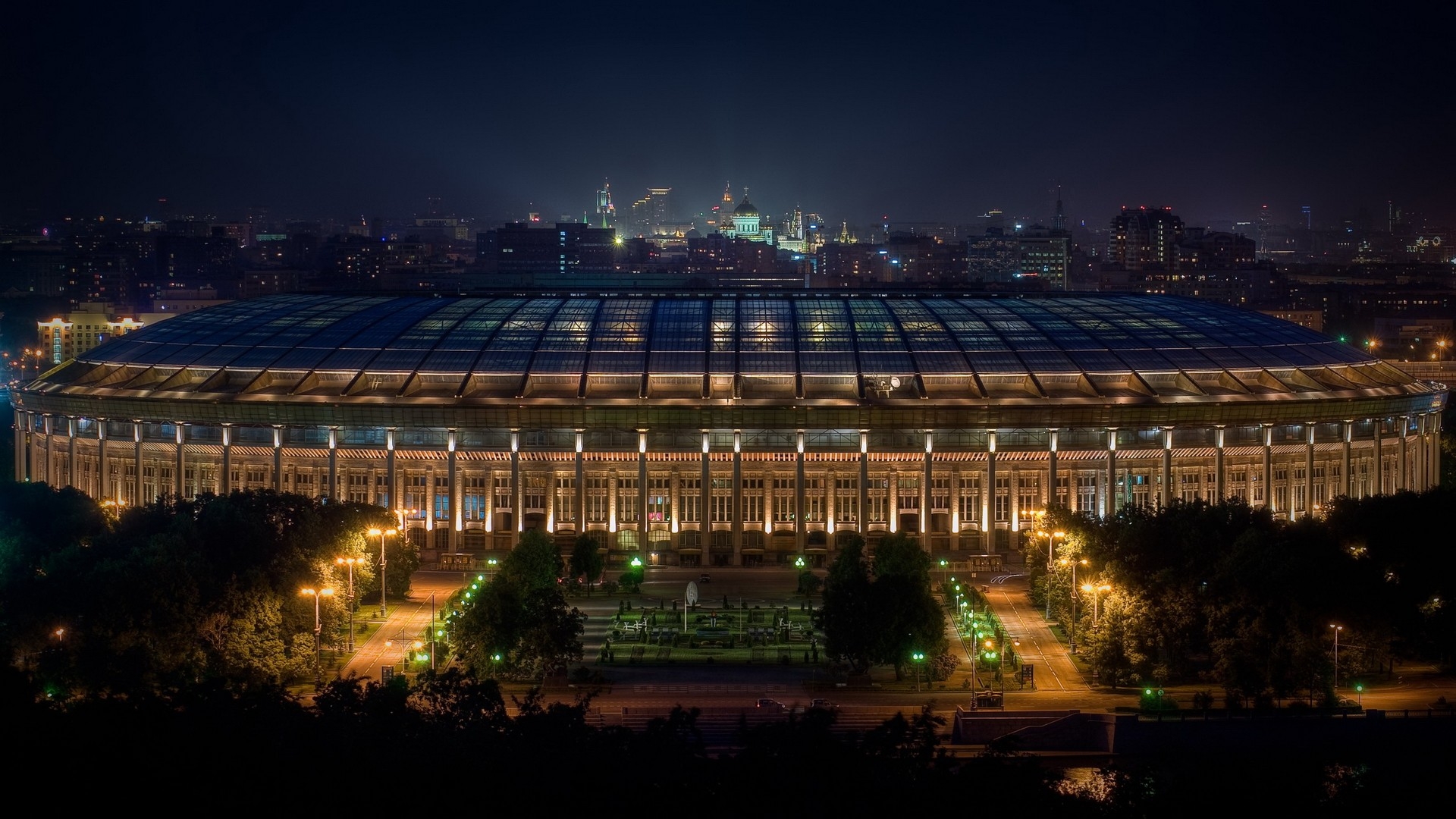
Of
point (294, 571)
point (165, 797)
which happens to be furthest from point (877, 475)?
point (165, 797)

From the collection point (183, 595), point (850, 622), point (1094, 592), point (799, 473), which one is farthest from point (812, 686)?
point (799, 473)

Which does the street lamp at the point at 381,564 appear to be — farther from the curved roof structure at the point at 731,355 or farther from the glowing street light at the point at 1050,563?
the glowing street light at the point at 1050,563

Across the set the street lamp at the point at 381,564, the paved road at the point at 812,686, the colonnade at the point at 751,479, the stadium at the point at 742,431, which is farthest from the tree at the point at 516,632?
the colonnade at the point at 751,479

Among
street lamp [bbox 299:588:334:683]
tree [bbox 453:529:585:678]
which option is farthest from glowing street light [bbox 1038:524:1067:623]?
street lamp [bbox 299:588:334:683]

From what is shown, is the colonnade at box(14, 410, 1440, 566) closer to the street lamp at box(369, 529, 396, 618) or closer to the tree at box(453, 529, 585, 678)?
the street lamp at box(369, 529, 396, 618)

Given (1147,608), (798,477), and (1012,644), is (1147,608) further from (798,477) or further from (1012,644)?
(798,477)
